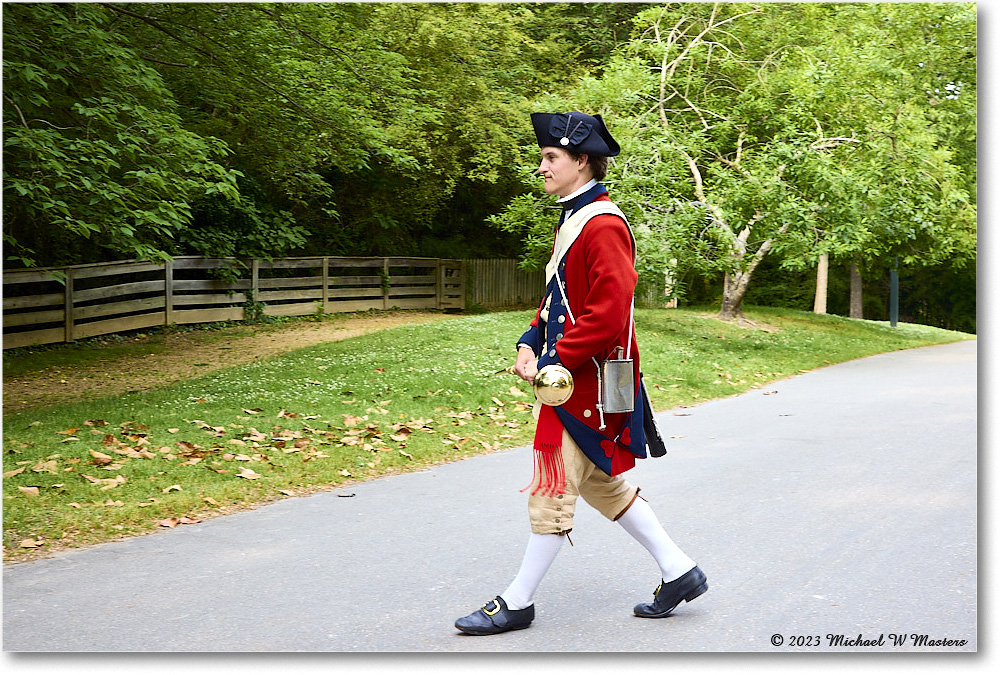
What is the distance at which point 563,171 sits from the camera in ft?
14.1

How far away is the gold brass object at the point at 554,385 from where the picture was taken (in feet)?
13.3

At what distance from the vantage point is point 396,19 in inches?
766

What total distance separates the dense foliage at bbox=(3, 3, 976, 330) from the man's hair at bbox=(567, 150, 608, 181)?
209 inches

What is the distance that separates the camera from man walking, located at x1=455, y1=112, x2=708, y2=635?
13.5ft

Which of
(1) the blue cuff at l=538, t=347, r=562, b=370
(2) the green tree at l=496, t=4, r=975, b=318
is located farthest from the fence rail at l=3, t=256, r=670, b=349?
(1) the blue cuff at l=538, t=347, r=562, b=370

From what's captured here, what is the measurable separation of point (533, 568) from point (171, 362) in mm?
11260

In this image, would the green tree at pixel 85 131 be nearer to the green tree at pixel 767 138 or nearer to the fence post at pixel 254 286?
the green tree at pixel 767 138

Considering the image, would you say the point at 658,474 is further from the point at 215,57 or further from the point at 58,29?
the point at 215,57

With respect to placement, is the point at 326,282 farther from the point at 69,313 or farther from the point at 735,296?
the point at 735,296

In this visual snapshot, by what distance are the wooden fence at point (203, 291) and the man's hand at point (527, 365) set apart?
7.48m

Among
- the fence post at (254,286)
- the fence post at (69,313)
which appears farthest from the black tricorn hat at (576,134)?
the fence post at (254,286)

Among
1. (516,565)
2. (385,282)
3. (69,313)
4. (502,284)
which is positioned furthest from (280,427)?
(502,284)

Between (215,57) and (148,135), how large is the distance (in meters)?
2.77

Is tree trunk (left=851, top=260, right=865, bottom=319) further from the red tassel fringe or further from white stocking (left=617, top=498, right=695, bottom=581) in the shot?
the red tassel fringe
